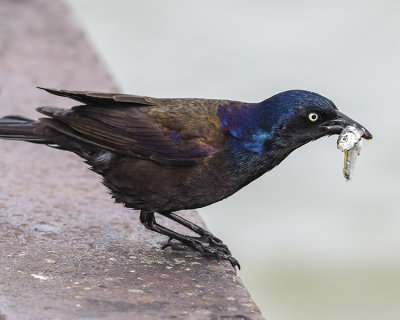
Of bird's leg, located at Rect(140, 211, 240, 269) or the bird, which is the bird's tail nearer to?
the bird

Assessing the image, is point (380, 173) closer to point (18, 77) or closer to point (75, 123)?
point (18, 77)

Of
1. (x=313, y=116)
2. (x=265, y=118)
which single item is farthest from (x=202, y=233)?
(x=313, y=116)

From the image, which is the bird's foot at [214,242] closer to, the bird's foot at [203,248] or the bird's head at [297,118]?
the bird's foot at [203,248]

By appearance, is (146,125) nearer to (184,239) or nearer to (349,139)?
(184,239)

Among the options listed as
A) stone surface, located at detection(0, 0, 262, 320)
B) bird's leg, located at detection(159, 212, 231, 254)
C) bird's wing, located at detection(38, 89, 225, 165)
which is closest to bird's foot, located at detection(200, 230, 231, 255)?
bird's leg, located at detection(159, 212, 231, 254)

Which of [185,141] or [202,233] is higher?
[185,141]

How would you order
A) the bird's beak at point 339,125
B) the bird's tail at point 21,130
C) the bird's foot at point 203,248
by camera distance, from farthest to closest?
the bird's tail at point 21,130 < the bird's beak at point 339,125 < the bird's foot at point 203,248

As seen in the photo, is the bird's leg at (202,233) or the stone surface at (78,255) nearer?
the stone surface at (78,255)

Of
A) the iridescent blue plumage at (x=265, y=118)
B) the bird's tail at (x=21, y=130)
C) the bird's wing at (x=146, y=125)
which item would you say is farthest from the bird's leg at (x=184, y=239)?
A: the bird's tail at (x=21, y=130)
